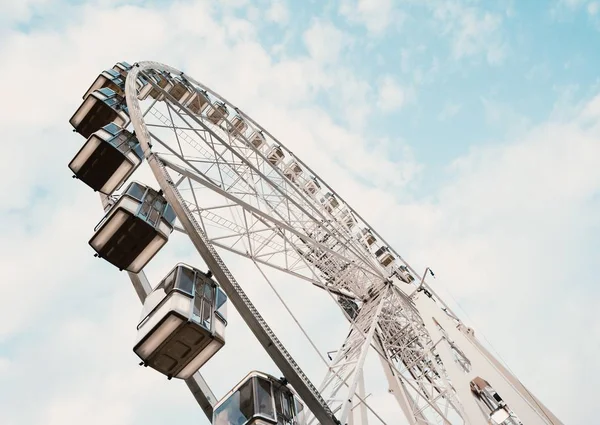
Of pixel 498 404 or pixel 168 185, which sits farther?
pixel 498 404

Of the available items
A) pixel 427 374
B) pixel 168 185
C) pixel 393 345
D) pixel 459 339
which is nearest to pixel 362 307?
pixel 393 345

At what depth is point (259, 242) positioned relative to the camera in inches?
404

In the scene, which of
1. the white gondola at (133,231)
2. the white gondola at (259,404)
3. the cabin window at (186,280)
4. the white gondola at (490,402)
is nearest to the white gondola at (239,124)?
the white gondola at (133,231)

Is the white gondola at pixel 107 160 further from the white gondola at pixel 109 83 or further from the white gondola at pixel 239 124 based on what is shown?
the white gondola at pixel 239 124

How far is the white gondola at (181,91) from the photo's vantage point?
1273 cm

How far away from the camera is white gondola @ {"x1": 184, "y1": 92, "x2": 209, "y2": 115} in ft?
43.2

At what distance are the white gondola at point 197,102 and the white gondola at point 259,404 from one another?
31.8 feet

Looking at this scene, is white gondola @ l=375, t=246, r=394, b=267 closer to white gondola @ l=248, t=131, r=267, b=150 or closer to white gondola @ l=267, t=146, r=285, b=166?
white gondola @ l=267, t=146, r=285, b=166

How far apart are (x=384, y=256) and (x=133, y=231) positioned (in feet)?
31.7

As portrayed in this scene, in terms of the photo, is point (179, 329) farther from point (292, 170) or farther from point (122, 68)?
point (292, 170)

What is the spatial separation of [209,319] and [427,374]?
31.6ft

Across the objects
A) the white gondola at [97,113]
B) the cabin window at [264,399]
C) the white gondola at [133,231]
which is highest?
the white gondola at [97,113]

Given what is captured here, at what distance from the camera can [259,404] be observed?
4.50 meters

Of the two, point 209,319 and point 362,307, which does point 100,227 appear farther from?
point 362,307
